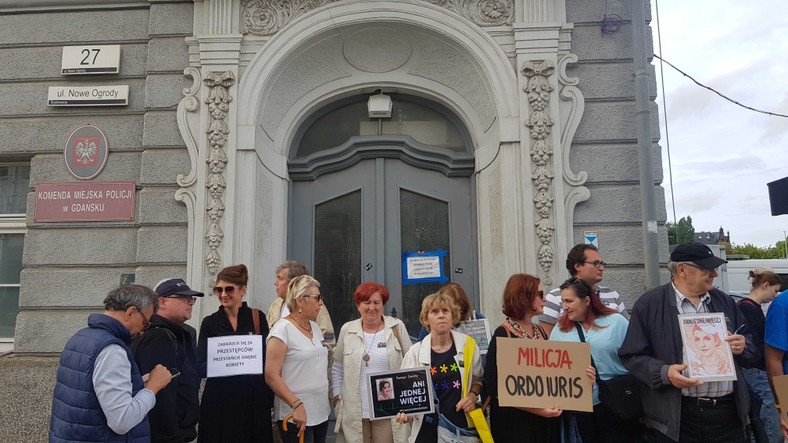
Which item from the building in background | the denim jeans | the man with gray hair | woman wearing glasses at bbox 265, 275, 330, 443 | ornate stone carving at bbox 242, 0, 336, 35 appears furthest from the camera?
the building in background

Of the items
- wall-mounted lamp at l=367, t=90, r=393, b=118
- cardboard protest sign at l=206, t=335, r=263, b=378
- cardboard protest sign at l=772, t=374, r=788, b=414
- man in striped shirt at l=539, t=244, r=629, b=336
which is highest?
wall-mounted lamp at l=367, t=90, r=393, b=118

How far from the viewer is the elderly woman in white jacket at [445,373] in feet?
11.3

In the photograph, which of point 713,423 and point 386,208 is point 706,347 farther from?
point 386,208

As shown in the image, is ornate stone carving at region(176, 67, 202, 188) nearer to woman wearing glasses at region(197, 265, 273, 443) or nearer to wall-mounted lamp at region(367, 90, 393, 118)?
wall-mounted lamp at region(367, 90, 393, 118)

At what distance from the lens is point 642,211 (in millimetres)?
5633

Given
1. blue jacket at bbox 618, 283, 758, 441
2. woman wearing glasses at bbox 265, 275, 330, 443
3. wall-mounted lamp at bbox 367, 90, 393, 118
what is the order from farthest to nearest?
wall-mounted lamp at bbox 367, 90, 393, 118 → woman wearing glasses at bbox 265, 275, 330, 443 → blue jacket at bbox 618, 283, 758, 441

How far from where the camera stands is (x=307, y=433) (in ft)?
12.0

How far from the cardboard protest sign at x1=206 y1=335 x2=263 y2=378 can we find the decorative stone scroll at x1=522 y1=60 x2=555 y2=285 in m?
3.06

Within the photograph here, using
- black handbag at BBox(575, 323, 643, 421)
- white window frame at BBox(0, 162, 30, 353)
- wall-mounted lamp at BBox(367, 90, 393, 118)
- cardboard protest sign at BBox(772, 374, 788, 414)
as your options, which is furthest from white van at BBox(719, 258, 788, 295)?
white window frame at BBox(0, 162, 30, 353)

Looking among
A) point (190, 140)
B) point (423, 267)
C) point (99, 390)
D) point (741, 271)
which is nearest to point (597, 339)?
point (99, 390)

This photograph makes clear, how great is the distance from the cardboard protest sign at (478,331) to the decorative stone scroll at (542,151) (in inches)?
59.9

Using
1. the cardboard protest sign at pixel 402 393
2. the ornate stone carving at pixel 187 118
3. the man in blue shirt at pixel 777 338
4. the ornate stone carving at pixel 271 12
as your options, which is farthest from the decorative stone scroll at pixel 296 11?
the cardboard protest sign at pixel 402 393

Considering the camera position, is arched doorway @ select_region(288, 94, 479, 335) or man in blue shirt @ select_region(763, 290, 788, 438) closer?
man in blue shirt @ select_region(763, 290, 788, 438)

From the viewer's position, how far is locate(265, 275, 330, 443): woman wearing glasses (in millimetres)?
3564
